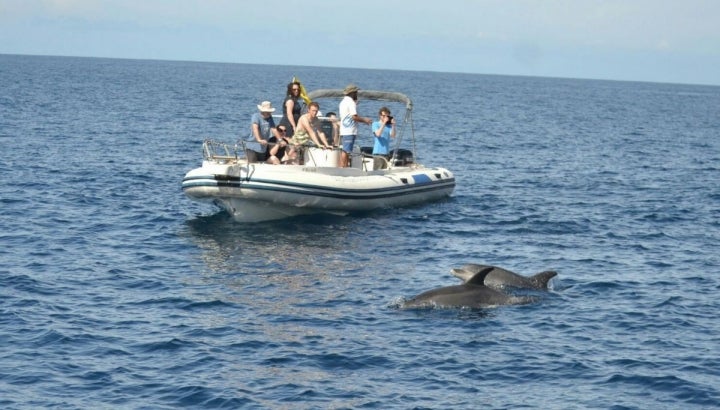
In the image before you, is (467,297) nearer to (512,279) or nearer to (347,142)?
(512,279)

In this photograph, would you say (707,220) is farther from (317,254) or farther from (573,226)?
(317,254)

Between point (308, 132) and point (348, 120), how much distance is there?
110 cm

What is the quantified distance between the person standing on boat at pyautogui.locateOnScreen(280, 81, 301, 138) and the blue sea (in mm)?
2325

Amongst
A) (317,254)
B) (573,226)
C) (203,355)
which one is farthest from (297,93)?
(203,355)

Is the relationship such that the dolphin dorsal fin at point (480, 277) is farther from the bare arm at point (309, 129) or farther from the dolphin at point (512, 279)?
the bare arm at point (309, 129)

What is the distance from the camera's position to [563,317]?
16.7 m

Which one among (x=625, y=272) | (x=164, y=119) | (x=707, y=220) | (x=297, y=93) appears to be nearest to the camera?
(x=625, y=272)

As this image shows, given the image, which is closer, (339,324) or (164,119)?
(339,324)

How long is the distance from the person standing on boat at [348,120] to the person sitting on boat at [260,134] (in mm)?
1756

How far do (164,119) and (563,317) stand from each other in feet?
158

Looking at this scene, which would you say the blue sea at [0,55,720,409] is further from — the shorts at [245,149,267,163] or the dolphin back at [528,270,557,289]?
the shorts at [245,149,267,163]

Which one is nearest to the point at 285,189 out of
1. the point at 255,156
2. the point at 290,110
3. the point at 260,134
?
the point at 255,156

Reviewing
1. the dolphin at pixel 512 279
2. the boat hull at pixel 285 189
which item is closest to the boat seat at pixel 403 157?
the boat hull at pixel 285 189

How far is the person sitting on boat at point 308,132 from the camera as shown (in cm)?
2417
